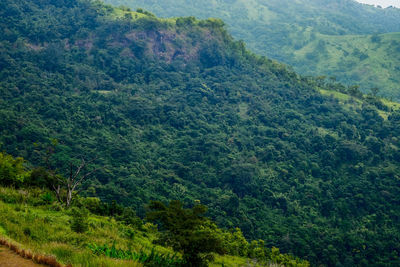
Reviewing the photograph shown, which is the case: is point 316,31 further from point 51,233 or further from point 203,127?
point 51,233

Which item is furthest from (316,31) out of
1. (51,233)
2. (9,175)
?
(51,233)

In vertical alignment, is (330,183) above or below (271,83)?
below

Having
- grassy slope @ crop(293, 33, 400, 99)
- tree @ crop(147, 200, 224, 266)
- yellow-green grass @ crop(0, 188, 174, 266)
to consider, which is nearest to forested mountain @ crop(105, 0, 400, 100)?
grassy slope @ crop(293, 33, 400, 99)

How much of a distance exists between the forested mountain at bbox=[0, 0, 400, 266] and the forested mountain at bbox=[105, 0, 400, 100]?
35.6 metres

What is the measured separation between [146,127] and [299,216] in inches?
947

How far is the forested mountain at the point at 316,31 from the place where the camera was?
97.3m

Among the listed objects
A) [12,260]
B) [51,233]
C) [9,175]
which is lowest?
[9,175]

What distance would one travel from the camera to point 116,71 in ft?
201

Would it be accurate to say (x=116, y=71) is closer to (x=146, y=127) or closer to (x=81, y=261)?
(x=146, y=127)

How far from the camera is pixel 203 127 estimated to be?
54375 millimetres

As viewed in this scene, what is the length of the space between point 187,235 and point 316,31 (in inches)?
5245


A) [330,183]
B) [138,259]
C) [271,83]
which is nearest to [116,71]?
[271,83]

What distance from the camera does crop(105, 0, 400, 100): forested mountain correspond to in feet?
319

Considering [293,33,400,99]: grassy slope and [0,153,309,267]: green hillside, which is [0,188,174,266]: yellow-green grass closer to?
[0,153,309,267]: green hillside
